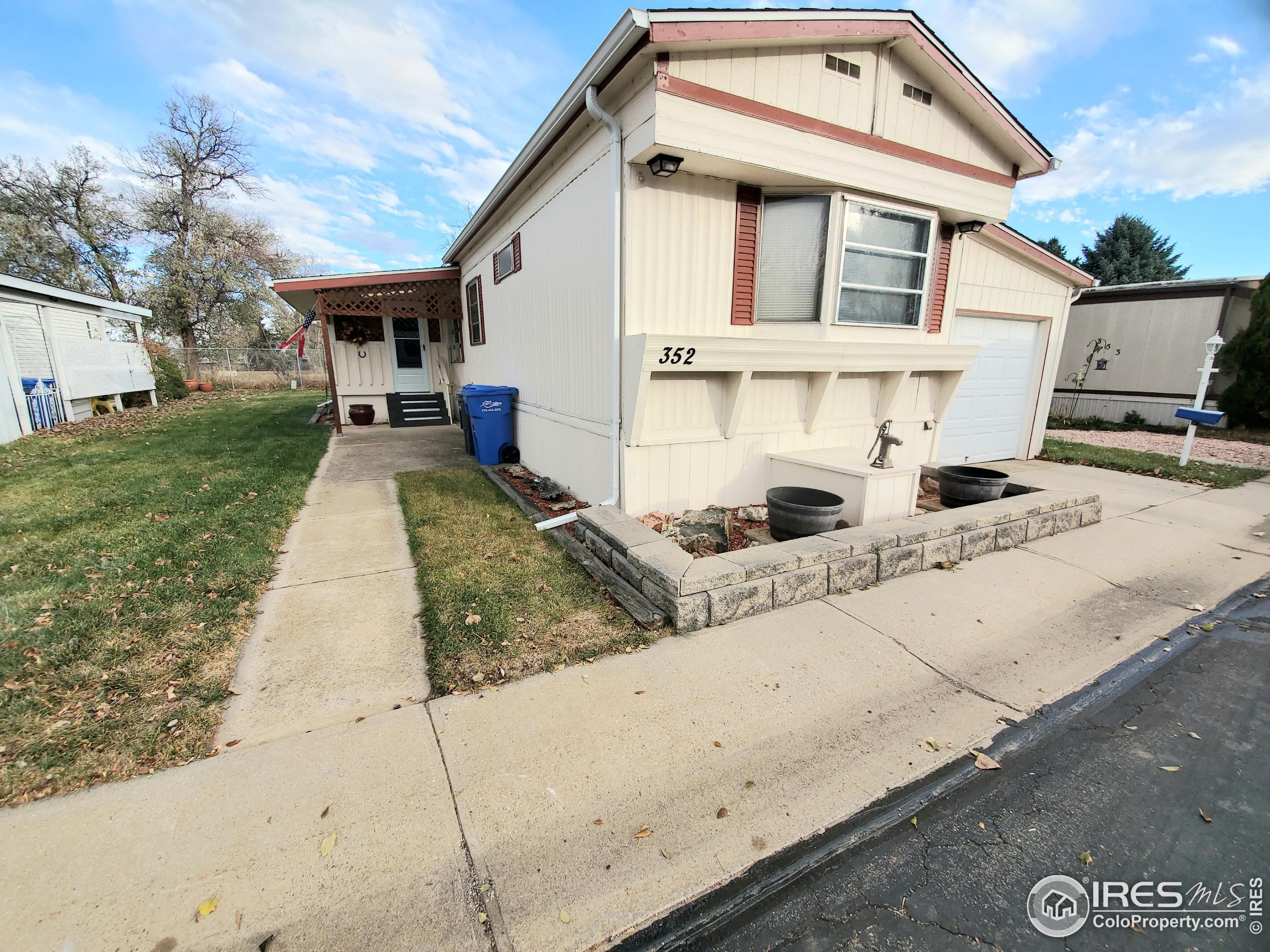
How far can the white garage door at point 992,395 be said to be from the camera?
25.2 ft

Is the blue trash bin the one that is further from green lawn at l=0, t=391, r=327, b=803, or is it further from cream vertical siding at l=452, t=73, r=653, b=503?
green lawn at l=0, t=391, r=327, b=803

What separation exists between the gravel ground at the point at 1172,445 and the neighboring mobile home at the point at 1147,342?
3.43ft

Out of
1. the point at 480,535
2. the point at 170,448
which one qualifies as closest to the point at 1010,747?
the point at 480,535

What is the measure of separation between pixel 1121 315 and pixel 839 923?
16430 millimetres

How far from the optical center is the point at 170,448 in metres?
8.15

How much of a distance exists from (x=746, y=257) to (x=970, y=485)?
328cm

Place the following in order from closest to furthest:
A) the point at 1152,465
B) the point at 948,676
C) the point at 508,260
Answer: the point at 948,676, the point at 508,260, the point at 1152,465

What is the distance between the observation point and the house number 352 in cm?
423

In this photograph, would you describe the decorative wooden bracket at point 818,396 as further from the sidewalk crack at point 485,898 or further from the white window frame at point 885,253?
the sidewalk crack at point 485,898

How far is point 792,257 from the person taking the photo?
4.98 m

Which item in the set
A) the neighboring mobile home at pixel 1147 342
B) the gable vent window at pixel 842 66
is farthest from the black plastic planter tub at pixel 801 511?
the neighboring mobile home at pixel 1147 342

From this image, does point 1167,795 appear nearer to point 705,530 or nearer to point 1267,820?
point 1267,820

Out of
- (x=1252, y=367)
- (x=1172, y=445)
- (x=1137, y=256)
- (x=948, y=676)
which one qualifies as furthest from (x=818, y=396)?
(x=1137, y=256)

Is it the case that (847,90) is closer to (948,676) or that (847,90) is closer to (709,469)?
(709,469)
